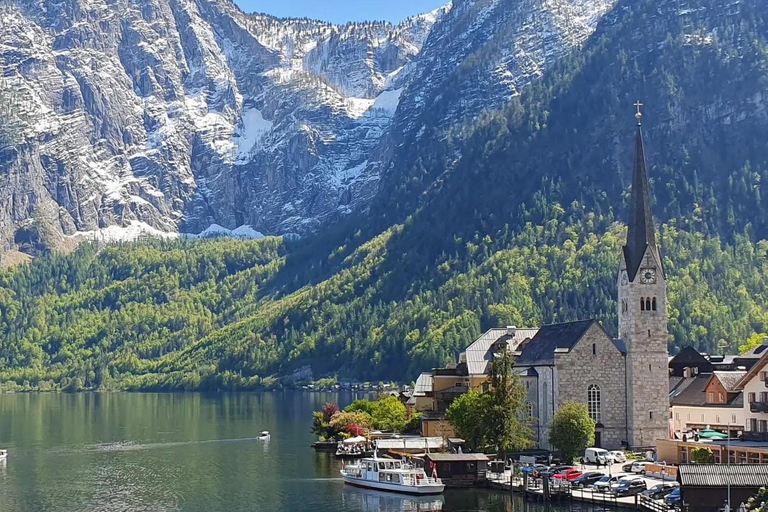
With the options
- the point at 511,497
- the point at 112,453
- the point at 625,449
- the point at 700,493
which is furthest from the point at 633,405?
the point at 112,453

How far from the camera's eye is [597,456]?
12306 centimetres

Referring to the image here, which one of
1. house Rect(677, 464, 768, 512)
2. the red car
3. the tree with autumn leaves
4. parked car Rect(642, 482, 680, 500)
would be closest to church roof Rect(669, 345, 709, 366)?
the tree with autumn leaves

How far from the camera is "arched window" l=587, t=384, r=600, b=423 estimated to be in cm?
13275

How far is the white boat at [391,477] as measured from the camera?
118 m

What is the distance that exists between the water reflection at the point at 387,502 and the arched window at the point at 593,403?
24.4m

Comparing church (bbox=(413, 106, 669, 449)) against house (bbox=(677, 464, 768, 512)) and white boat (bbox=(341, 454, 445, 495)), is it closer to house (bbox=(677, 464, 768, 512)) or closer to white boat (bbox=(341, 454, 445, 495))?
white boat (bbox=(341, 454, 445, 495))

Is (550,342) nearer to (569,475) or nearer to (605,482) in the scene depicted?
(569,475)

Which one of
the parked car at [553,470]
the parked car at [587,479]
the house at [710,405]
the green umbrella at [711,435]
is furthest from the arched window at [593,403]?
the parked car at [587,479]

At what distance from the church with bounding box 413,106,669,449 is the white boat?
17895mm

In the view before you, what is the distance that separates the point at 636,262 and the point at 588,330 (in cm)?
980

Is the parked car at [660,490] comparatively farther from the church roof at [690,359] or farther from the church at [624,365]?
the church roof at [690,359]

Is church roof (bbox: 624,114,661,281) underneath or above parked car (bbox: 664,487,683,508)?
above

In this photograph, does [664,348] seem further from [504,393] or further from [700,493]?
[700,493]

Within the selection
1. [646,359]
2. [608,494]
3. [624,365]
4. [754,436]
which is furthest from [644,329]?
[608,494]
